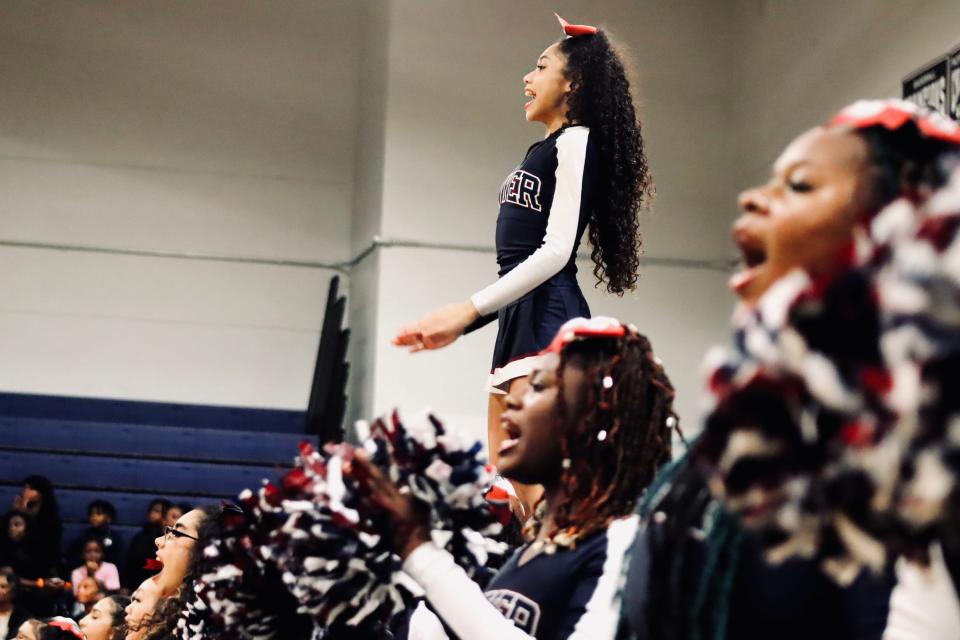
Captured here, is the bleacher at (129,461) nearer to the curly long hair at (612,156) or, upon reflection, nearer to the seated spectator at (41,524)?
the seated spectator at (41,524)

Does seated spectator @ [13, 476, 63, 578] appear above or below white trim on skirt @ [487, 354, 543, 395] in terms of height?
below

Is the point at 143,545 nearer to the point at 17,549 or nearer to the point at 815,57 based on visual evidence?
the point at 17,549

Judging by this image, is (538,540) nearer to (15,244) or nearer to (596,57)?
(596,57)

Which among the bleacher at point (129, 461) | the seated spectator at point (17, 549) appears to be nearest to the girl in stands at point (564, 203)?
the seated spectator at point (17, 549)

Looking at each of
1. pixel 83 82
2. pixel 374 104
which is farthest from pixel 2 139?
pixel 374 104

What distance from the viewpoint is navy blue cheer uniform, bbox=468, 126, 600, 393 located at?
256 cm

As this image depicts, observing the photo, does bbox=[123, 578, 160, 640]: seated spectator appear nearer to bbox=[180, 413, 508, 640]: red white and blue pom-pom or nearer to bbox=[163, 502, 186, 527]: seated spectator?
bbox=[180, 413, 508, 640]: red white and blue pom-pom

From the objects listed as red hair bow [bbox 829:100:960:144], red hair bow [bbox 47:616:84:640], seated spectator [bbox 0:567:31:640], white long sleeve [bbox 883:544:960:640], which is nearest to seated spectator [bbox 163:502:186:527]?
seated spectator [bbox 0:567:31:640]

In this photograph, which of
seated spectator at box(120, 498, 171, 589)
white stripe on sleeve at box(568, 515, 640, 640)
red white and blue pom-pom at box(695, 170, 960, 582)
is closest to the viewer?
red white and blue pom-pom at box(695, 170, 960, 582)

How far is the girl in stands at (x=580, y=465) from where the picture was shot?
63.5 inches

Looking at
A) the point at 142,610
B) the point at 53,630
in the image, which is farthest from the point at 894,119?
the point at 53,630

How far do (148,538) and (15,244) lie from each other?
272cm

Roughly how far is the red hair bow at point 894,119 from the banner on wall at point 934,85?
15.9ft

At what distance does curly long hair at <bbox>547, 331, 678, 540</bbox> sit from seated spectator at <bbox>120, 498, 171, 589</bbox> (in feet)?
17.4
